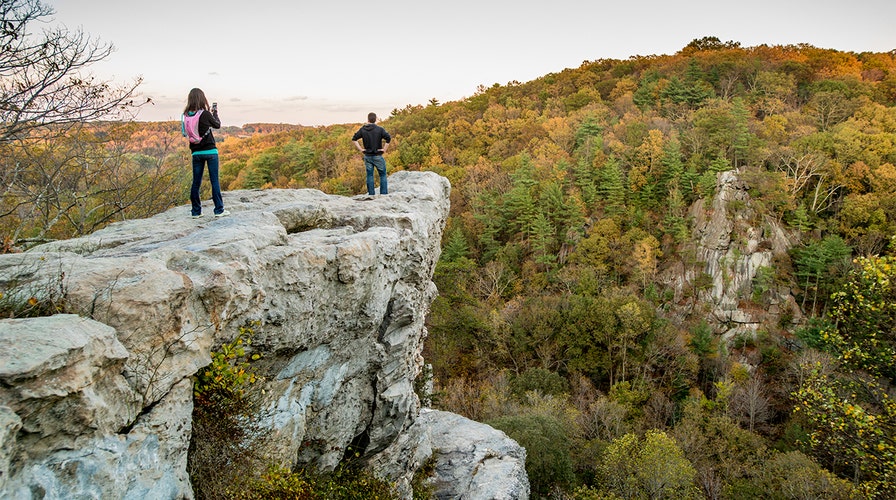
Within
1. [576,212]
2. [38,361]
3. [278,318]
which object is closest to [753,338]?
[576,212]

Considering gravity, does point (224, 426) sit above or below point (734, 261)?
above

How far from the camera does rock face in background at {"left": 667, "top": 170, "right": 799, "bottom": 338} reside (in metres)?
36.7

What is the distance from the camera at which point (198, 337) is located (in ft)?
15.1

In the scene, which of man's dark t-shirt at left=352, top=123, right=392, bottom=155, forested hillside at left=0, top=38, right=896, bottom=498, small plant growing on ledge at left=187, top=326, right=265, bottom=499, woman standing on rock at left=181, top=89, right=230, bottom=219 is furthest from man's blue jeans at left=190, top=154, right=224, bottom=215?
forested hillside at left=0, top=38, right=896, bottom=498

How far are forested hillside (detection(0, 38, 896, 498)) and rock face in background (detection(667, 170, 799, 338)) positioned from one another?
520mm

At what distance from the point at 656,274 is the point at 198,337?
41589 millimetres

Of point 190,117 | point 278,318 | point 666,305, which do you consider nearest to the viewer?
point 278,318

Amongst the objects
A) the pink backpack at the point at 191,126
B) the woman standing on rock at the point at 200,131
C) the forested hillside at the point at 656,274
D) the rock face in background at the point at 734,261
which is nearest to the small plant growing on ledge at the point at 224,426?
the woman standing on rock at the point at 200,131

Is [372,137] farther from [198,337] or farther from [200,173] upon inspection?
[198,337]

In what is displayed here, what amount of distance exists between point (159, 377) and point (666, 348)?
3249 cm

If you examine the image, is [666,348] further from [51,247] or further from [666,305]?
[51,247]

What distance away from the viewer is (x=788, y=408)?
29.4 m

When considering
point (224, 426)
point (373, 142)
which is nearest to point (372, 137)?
point (373, 142)

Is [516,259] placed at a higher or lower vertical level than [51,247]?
lower
